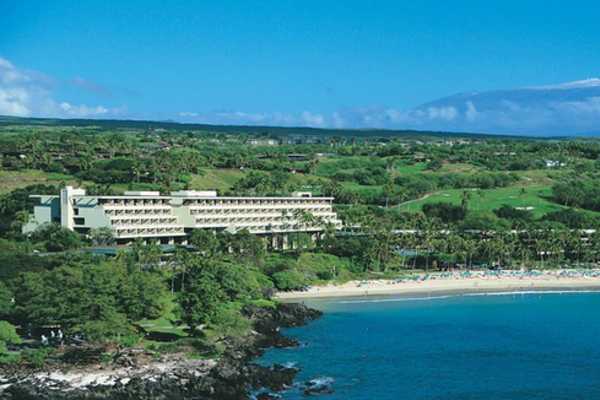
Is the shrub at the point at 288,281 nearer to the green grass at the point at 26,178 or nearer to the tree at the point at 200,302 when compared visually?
the tree at the point at 200,302

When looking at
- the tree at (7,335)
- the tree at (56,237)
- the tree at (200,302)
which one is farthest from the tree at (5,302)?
the tree at (56,237)

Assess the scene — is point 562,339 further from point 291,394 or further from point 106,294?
point 106,294

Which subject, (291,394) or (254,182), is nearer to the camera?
(291,394)

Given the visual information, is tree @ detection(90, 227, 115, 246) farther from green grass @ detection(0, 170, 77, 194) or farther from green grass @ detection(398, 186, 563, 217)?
green grass @ detection(398, 186, 563, 217)

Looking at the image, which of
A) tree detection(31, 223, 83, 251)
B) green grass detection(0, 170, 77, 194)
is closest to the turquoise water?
tree detection(31, 223, 83, 251)

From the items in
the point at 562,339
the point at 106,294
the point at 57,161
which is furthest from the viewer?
the point at 57,161

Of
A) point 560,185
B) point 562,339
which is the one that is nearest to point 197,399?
point 562,339

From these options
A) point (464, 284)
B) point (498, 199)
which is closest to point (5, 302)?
point (464, 284)

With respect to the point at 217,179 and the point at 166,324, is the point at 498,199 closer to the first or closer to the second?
the point at 217,179
